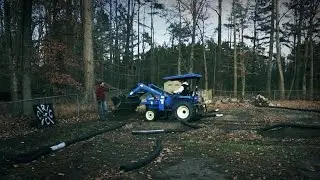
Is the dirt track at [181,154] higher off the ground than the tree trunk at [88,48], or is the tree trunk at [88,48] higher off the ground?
the tree trunk at [88,48]

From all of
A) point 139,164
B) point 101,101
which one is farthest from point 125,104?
point 139,164

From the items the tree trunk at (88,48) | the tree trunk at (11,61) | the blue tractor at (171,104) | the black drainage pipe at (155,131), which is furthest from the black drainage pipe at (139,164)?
the tree trunk at (11,61)

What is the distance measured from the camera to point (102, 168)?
9172 mm

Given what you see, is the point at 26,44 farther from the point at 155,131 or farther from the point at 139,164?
Answer: the point at 139,164

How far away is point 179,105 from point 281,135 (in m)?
6.08

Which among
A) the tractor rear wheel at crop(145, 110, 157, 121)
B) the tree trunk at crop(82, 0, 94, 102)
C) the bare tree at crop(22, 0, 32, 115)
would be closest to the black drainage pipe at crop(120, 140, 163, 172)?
the tractor rear wheel at crop(145, 110, 157, 121)

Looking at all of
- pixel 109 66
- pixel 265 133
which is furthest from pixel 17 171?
pixel 109 66

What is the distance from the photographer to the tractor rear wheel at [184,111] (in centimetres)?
1866

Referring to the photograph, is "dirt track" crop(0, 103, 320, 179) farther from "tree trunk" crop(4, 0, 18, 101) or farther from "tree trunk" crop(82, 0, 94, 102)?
"tree trunk" crop(4, 0, 18, 101)

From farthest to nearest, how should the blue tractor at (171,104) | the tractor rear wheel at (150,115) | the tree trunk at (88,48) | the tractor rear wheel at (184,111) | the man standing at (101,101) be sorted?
the tree trunk at (88,48) → the man standing at (101,101) → the tractor rear wheel at (150,115) → the blue tractor at (171,104) → the tractor rear wheel at (184,111)

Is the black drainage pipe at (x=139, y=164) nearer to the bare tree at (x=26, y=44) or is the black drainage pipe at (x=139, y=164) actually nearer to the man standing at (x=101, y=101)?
the man standing at (x=101, y=101)

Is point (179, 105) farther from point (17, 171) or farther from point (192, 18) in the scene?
point (192, 18)

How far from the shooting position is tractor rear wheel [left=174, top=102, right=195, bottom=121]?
18.7 m

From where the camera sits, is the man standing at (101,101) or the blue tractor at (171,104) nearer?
the blue tractor at (171,104)
